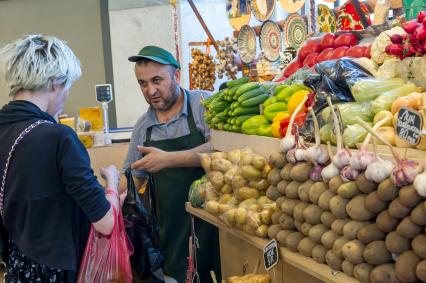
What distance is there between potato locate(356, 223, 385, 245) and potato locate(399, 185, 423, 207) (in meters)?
0.14

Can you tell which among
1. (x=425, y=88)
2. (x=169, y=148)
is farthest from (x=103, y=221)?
(x=425, y=88)

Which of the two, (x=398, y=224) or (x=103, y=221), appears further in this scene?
(x=103, y=221)

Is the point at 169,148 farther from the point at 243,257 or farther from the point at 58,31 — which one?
the point at 58,31

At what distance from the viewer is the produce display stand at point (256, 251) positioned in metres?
1.55

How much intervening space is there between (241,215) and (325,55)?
866 mm

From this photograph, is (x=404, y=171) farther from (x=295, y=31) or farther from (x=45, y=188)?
(x=295, y=31)

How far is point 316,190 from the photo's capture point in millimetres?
1671

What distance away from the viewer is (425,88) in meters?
1.71

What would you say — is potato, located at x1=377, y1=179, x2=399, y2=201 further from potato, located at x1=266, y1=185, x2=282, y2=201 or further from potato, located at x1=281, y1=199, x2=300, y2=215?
potato, located at x1=266, y1=185, x2=282, y2=201

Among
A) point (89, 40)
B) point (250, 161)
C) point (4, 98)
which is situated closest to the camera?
point (250, 161)

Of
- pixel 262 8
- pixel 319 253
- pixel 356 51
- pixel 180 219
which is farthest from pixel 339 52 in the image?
pixel 262 8

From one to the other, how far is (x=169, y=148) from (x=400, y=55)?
1.60 meters

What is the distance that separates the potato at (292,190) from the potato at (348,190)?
0.77 ft

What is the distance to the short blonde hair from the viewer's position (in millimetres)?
2062
